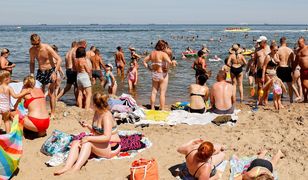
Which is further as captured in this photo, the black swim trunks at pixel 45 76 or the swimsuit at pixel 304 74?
the swimsuit at pixel 304 74

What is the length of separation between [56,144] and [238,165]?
278 centimetres

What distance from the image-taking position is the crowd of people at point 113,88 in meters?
5.31

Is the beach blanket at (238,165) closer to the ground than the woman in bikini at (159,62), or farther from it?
closer to the ground

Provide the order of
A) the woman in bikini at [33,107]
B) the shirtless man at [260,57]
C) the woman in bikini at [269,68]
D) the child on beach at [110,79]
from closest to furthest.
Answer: the woman in bikini at [33,107] → the woman in bikini at [269,68] → the shirtless man at [260,57] → the child on beach at [110,79]

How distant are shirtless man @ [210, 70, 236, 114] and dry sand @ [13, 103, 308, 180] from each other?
34 cm

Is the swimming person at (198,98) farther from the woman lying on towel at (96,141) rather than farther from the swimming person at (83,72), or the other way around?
the woman lying on towel at (96,141)

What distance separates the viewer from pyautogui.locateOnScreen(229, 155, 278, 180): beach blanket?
5.33m

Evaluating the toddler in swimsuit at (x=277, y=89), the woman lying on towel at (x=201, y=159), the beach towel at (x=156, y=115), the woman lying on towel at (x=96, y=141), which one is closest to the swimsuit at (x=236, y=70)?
the toddler in swimsuit at (x=277, y=89)

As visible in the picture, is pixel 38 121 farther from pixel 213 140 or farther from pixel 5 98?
pixel 213 140

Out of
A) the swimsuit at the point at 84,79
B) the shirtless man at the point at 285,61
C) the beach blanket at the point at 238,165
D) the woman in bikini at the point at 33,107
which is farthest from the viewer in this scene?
the shirtless man at the point at 285,61

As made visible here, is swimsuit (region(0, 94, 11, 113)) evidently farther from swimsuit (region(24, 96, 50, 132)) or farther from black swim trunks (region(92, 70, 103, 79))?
black swim trunks (region(92, 70, 103, 79))

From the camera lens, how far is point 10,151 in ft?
16.5

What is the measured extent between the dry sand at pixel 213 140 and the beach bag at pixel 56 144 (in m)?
0.11

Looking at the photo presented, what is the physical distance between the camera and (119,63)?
14969mm
